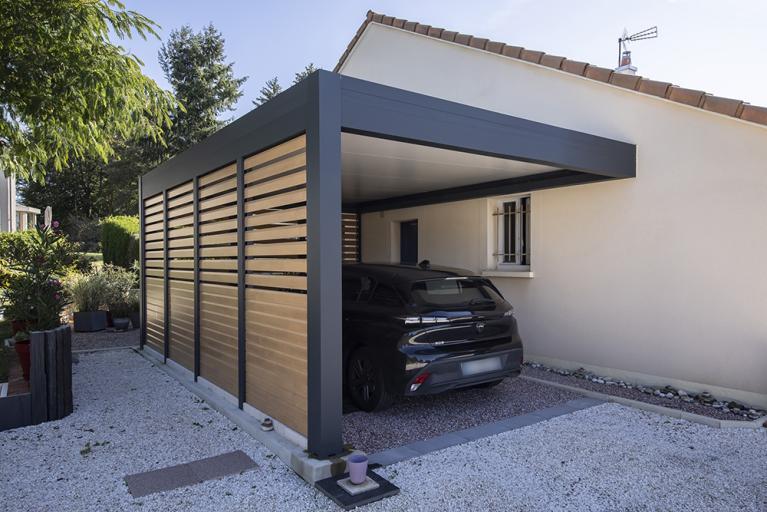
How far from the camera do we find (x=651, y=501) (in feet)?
11.0

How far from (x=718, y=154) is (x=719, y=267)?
1218 mm

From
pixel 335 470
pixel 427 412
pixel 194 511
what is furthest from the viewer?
pixel 427 412

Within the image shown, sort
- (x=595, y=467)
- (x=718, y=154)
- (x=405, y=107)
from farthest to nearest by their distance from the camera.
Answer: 1. (x=718, y=154)
2. (x=405, y=107)
3. (x=595, y=467)

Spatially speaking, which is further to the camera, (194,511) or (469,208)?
(469,208)

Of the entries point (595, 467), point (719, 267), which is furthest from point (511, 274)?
point (595, 467)

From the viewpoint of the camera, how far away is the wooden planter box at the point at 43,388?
468 centimetres

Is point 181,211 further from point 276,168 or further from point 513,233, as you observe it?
point 513,233

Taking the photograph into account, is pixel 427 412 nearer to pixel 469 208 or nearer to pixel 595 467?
pixel 595 467

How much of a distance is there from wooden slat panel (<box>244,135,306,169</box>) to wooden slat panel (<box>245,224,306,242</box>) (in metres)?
0.61

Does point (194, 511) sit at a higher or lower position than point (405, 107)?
lower

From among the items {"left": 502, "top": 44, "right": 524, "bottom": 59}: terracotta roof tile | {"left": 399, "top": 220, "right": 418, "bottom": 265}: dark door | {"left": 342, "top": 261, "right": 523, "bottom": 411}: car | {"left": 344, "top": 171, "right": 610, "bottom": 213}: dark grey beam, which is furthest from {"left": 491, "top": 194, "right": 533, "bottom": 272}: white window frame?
{"left": 342, "top": 261, "right": 523, "bottom": 411}: car

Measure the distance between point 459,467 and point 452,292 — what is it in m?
1.80

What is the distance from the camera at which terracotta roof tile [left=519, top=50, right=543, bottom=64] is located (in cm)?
724

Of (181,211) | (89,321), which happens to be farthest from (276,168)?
(89,321)
